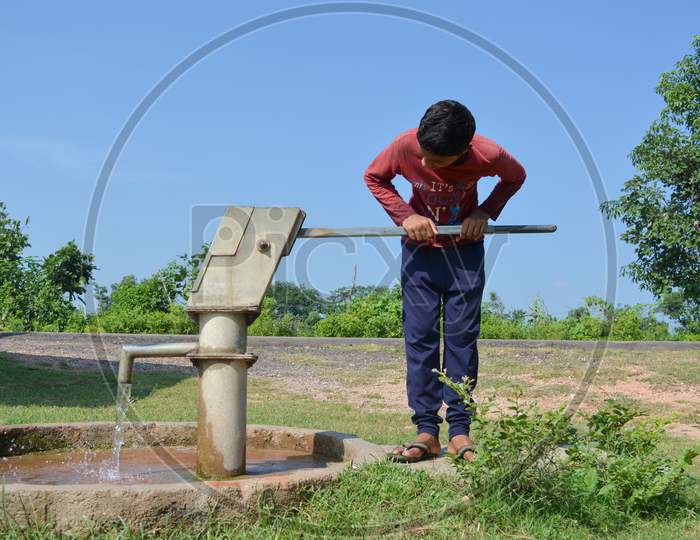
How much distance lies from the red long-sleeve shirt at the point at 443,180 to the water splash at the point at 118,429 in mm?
1265

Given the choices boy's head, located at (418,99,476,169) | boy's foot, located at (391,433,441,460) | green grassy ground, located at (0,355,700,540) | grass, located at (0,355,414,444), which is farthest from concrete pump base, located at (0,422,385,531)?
grass, located at (0,355,414,444)

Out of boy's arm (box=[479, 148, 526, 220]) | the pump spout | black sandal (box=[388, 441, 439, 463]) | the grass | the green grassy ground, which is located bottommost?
the grass

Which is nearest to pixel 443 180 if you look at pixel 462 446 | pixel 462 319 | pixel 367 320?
pixel 462 319

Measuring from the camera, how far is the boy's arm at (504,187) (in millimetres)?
3133

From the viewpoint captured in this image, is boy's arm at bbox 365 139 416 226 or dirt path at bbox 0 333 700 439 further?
dirt path at bbox 0 333 700 439

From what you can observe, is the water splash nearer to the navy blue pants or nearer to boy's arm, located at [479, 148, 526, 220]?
the navy blue pants

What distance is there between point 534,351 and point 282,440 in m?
6.60

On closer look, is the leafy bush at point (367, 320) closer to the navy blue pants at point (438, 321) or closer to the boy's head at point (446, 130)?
the navy blue pants at point (438, 321)

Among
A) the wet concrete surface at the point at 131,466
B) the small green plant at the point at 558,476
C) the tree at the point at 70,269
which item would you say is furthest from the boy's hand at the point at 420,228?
the tree at the point at 70,269

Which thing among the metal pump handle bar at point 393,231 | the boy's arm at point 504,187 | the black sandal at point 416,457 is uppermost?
the boy's arm at point 504,187

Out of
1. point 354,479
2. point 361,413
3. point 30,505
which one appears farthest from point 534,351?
point 30,505

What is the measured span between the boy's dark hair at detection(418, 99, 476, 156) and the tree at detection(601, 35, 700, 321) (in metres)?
13.0

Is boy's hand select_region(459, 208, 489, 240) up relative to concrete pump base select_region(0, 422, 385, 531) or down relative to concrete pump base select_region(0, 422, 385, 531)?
up

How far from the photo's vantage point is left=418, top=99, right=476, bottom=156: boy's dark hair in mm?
2875
